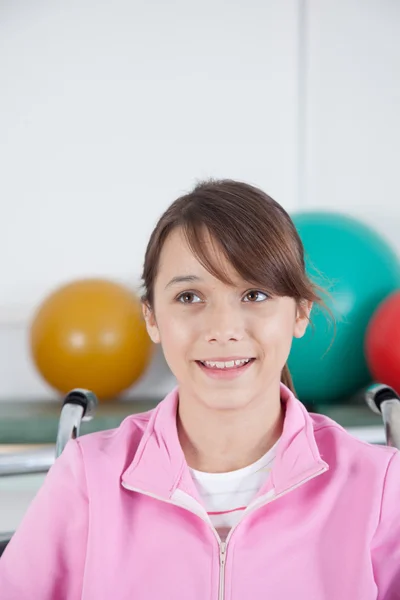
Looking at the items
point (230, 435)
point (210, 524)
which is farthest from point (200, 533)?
point (230, 435)

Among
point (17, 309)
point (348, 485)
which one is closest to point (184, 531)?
point (348, 485)

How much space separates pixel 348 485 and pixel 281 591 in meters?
0.14

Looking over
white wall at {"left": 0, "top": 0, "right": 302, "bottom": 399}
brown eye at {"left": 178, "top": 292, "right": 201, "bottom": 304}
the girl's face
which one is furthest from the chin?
white wall at {"left": 0, "top": 0, "right": 302, "bottom": 399}

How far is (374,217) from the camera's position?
231 cm

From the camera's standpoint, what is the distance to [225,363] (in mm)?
909

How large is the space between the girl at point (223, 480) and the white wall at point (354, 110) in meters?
1.39

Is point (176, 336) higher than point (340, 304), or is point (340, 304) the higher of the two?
point (176, 336)

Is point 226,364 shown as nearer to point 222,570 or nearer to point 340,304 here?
point 222,570

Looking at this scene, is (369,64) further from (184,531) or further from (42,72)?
(184,531)

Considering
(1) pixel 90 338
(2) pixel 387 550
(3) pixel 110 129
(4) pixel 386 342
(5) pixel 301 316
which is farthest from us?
(3) pixel 110 129

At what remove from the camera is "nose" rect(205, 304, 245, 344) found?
0.89 meters

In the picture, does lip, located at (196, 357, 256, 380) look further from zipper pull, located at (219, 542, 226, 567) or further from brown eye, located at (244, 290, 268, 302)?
zipper pull, located at (219, 542, 226, 567)

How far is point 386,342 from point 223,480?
2.84 ft

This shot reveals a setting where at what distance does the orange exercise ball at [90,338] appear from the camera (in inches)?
73.0
